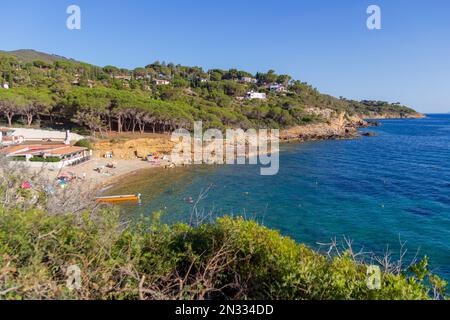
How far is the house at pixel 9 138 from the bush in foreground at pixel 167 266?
101 ft

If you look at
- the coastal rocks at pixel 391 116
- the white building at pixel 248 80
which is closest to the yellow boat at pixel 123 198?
the white building at pixel 248 80

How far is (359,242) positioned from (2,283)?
15.0 meters

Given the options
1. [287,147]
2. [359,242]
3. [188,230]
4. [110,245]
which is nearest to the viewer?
[110,245]

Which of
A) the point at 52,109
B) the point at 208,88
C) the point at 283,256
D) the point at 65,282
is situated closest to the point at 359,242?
the point at 283,256

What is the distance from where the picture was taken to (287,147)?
45.6 metres

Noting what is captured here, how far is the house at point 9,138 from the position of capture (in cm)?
2961

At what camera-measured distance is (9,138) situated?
30828mm

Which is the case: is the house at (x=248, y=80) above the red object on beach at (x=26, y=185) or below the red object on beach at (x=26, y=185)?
above

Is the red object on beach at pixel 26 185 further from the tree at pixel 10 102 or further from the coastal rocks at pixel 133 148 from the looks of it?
the tree at pixel 10 102

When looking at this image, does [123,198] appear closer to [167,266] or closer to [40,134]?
[167,266]

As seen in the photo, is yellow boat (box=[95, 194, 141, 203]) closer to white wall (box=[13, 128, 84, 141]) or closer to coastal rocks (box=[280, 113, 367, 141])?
white wall (box=[13, 128, 84, 141])

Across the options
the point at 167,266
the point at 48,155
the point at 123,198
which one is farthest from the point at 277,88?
the point at 167,266

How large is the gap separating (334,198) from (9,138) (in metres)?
33.8
